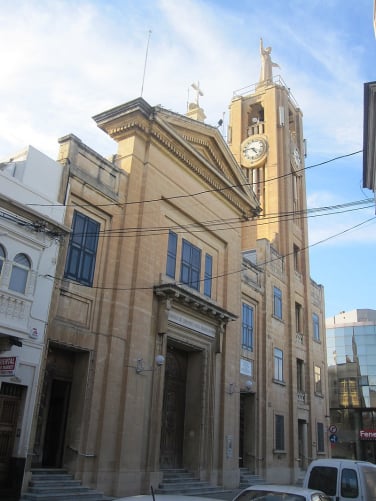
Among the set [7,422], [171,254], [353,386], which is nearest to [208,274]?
[171,254]

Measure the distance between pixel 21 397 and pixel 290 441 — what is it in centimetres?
1771

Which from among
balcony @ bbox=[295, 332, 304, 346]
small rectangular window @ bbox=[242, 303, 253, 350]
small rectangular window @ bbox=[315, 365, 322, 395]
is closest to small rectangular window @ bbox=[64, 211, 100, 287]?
small rectangular window @ bbox=[242, 303, 253, 350]

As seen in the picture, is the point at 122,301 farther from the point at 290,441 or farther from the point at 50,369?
the point at 290,441

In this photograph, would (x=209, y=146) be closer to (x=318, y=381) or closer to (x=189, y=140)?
(x=189, y=140)

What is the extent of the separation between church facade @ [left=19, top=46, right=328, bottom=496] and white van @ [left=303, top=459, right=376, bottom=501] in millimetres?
6587

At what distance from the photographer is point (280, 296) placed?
93.3 feet

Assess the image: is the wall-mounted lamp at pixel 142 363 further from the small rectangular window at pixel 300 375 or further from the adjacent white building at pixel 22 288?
the small rectangular window at pixel 300 375

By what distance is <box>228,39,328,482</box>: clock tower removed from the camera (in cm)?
2500

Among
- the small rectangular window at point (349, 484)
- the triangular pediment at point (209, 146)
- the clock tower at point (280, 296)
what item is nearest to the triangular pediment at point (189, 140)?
the triangular pediment at point (209, 146)

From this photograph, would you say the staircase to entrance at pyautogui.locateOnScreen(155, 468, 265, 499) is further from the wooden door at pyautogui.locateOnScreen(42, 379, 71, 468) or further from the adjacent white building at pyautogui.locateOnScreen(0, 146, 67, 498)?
the adjacent white building at pyautogui.locateOnScreen(0, 146, 67, 498)

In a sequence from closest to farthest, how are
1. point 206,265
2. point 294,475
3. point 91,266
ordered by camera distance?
point 91,266 < point 206,265 < point 294,475

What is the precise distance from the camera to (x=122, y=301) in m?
16.2

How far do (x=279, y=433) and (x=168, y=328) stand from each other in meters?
11.1

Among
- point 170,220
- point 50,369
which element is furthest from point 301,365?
point 50,369
